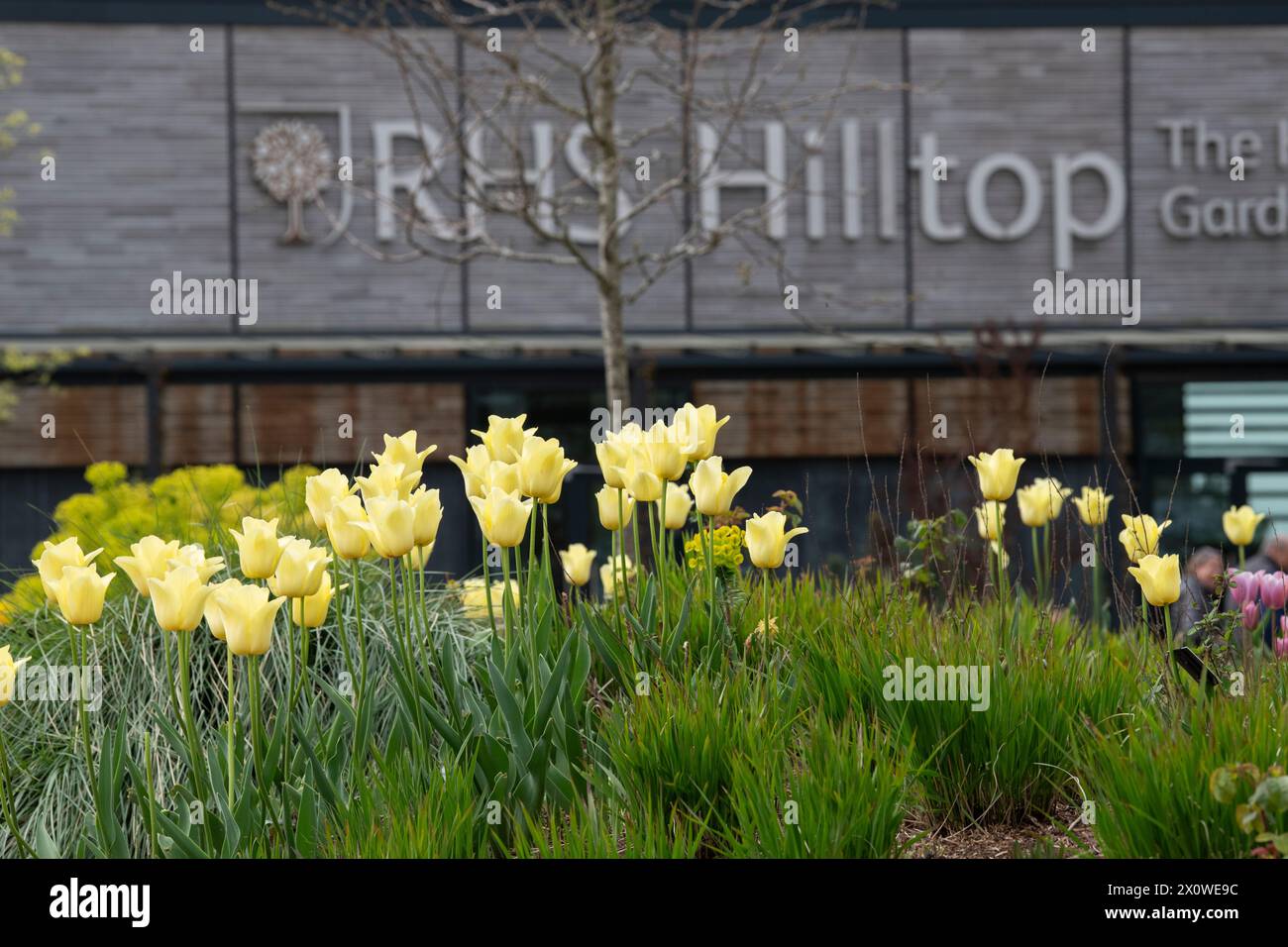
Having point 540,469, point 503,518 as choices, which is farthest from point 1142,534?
point 503,518

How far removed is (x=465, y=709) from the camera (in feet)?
10.2

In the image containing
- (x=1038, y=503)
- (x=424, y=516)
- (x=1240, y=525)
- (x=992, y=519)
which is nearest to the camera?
(x=424, y=516)

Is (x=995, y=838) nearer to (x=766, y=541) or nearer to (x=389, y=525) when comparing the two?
(x=766, y=541)

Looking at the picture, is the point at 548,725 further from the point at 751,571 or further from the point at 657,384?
the point at 657,384

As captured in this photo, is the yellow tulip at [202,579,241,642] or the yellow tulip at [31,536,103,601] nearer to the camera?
the yellow tulip at [202,579,241,642]

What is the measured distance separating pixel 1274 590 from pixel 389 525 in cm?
250

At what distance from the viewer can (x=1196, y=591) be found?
3482mm

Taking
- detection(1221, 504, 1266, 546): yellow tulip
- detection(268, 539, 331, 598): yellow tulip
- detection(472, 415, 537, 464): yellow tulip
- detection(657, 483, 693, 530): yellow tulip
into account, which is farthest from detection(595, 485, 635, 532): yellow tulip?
detection(1221, 504, 1266, 546): yellow tulip

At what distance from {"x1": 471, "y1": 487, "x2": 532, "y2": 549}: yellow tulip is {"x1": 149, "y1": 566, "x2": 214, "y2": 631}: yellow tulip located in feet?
2.15

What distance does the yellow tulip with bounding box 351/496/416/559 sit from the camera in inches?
108

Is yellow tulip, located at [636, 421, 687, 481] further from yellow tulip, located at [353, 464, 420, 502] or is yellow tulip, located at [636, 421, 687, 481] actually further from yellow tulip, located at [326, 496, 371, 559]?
yellow tulip, located at [326, 496, 371, 559]

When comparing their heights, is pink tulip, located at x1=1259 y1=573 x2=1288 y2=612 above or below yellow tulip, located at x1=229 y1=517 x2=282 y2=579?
below

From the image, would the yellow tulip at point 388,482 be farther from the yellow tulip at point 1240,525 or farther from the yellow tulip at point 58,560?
the yellow tulip at point 1240,525
